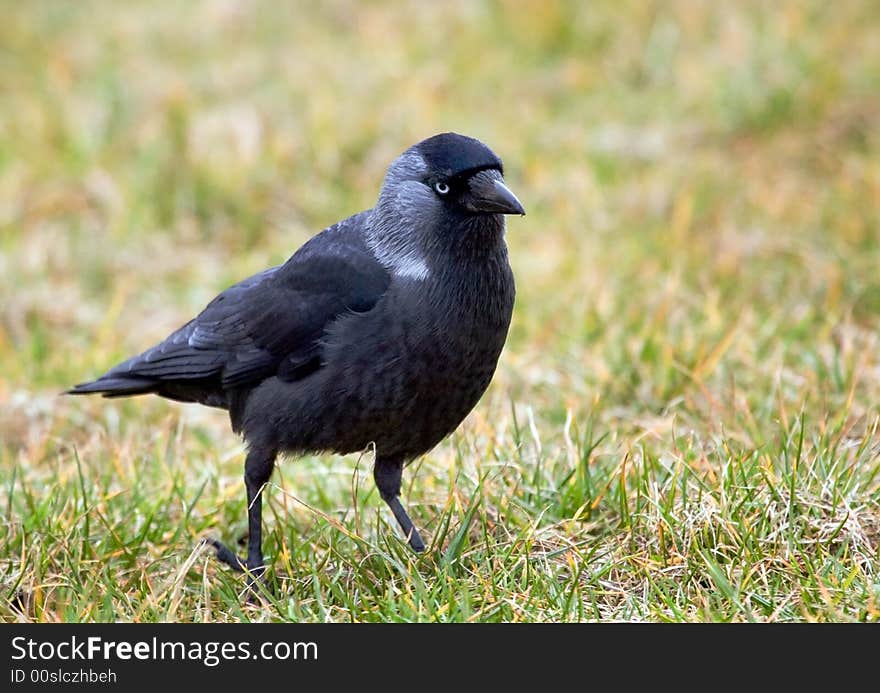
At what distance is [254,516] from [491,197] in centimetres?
130

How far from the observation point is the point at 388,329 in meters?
4.00

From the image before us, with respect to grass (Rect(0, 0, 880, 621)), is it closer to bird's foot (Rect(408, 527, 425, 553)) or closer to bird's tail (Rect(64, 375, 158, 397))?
bird's foot (Rect(408, 527, 425, 553))

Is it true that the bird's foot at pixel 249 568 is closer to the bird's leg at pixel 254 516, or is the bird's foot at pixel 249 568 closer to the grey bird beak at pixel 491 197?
the bird's leg at pixel 254 516

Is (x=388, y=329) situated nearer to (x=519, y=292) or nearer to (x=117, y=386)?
(x=117, y=386)

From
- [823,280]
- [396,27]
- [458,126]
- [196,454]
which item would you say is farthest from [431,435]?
[396,27]

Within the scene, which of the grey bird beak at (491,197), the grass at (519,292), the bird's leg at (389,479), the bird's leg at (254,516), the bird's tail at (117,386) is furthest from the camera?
the bird's tail at (117,386)

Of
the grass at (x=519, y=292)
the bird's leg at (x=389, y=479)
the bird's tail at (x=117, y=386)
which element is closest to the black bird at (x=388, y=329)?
the bird's leg at (x=389, y=479)

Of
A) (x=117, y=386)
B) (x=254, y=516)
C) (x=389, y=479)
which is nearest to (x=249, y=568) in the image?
(x=254, y=516)

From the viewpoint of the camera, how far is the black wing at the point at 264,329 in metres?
4.18

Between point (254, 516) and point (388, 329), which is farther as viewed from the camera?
point (254, 516)

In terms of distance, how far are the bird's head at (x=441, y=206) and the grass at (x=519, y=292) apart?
74 centimetres

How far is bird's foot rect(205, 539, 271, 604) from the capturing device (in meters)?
3.80

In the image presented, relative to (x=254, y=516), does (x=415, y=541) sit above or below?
below

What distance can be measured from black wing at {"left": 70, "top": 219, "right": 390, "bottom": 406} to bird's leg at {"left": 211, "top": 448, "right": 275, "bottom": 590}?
11.2 inches
